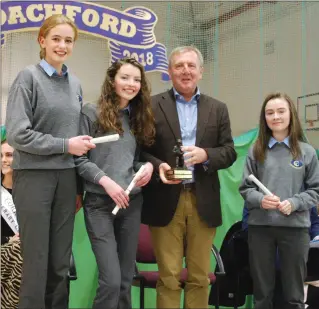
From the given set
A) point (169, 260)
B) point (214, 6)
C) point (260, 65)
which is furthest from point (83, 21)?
point (169, 260)

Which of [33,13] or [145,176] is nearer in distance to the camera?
[145,176]

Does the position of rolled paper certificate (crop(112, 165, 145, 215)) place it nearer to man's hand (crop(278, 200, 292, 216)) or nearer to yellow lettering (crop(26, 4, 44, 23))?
man's hand (crop(278, 200, 292, 216))

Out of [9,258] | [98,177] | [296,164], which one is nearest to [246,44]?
[296,164]

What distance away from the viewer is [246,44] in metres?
4.11

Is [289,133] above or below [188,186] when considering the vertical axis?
above

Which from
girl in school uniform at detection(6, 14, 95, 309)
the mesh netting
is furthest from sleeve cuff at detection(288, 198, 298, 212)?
the mesh netting

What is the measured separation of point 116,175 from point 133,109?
420 millimetres

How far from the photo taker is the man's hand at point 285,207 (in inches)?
103

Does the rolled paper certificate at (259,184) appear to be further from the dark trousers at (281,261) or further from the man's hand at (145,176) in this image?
the man's hand at (145,176)

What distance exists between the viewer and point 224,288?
3293 mm

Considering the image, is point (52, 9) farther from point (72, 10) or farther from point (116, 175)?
point (116, 175)

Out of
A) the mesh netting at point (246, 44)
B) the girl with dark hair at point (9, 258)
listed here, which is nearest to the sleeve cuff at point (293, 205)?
the mesh netting at point (246, 44)

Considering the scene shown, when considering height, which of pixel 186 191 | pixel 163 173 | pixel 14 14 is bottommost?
pixel 186 191

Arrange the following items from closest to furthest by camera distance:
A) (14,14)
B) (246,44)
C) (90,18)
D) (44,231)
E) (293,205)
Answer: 1. (44,231)
2. (293,205)
3. (14,14)
4. (90,18)
5. (246,44)
